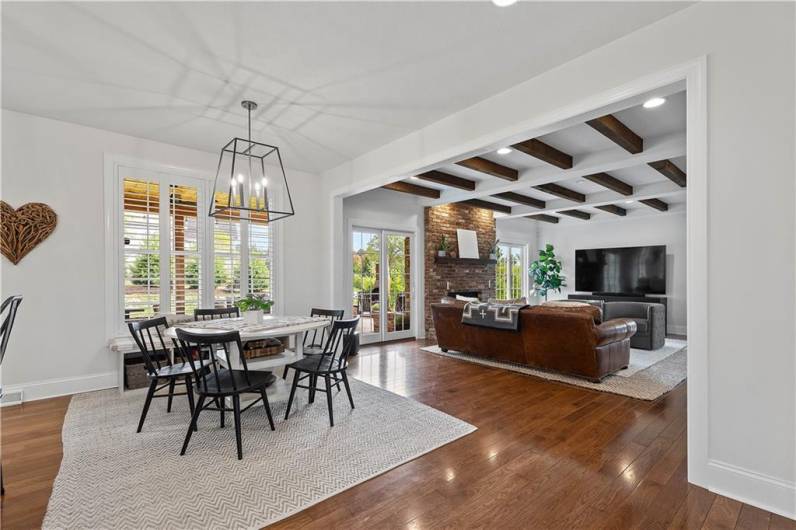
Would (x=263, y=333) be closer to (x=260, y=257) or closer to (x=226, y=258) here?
(x=226, y=258)

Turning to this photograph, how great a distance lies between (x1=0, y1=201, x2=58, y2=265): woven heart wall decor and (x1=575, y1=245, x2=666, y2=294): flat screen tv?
988 centimetres

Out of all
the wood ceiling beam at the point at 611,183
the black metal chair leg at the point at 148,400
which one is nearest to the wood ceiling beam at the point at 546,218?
the wood ceiling beam at the point at 611,183

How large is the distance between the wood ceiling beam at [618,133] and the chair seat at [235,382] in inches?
143

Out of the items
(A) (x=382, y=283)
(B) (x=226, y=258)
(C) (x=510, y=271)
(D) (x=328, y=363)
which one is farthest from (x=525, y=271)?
(D) (x=328, y=363)

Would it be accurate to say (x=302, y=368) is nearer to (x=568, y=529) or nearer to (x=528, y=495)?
(x=528, y=495)

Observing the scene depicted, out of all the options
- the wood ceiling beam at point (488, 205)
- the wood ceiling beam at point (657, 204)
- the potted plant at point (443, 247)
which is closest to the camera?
the potted plant at point (443, 247)

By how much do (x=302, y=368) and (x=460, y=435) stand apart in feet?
4.57

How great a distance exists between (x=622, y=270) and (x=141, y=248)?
364 inches

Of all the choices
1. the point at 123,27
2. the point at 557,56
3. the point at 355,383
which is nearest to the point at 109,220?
the point at 123,27

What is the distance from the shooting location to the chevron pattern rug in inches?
78.0

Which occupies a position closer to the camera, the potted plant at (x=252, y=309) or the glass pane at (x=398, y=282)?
the potted plant at (x=252, y=309)

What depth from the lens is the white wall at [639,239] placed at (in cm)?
816

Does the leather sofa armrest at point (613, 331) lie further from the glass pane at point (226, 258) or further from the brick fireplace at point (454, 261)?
the glass pane at point (226, 258)

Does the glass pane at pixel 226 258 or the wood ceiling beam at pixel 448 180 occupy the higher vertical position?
the wood ceiling beam at pixel 448 180
